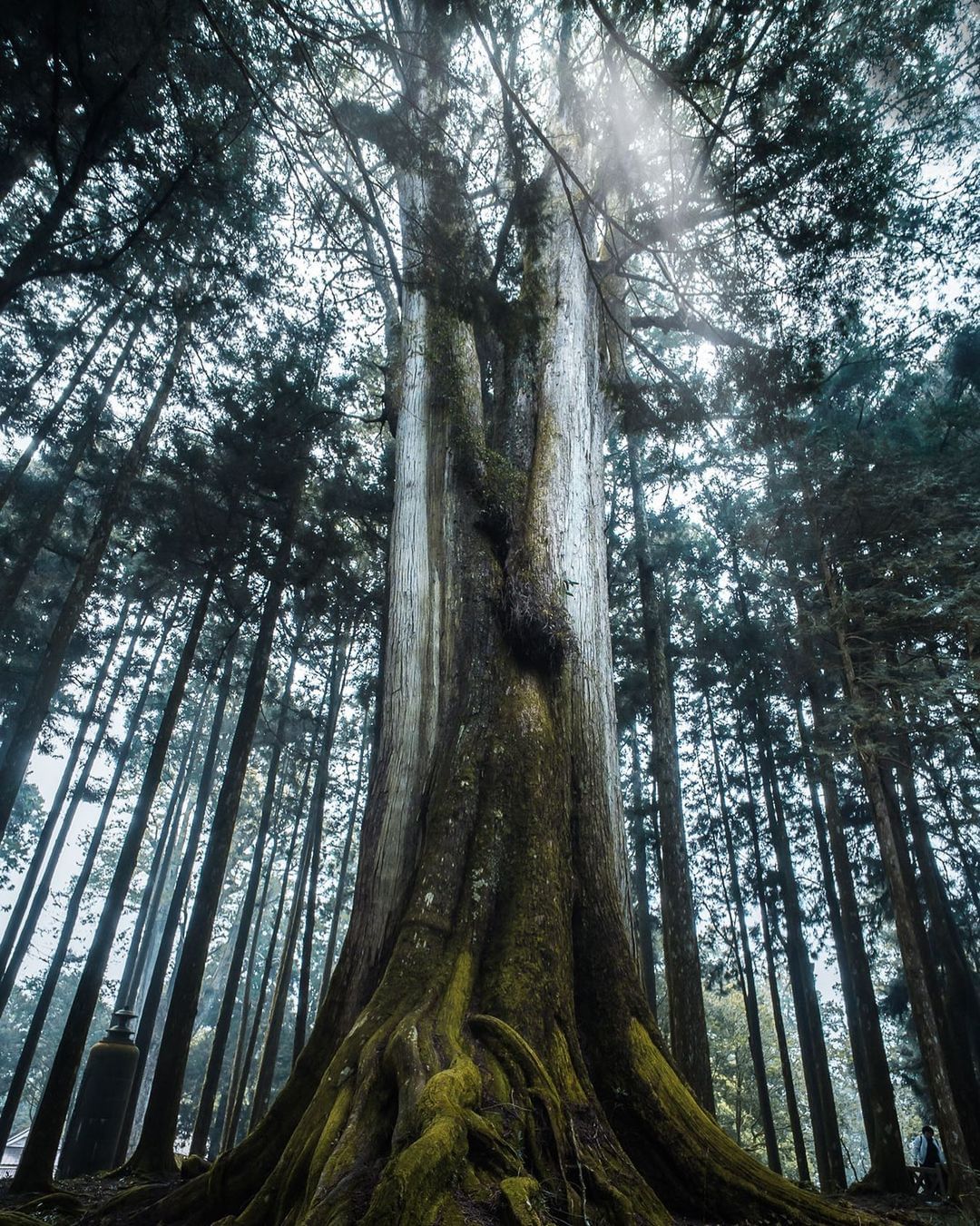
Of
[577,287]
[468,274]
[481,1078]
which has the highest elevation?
[577,287]

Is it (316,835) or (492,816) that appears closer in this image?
(492,816)

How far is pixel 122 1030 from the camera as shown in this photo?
9.23 metres

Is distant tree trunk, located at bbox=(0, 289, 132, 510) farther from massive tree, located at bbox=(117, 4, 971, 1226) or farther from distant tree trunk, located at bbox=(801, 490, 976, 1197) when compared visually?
distant tree trunk, located at bbox=(801, 490, 976, 1197)

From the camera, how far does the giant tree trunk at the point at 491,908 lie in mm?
2242

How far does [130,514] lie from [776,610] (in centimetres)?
1268

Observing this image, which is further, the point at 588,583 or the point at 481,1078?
the point at 588,583

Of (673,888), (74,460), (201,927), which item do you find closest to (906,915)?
(673,888)

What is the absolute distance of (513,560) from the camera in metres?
4.68

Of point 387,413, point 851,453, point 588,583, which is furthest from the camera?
point 851,453

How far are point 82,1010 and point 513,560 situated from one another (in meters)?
6.77

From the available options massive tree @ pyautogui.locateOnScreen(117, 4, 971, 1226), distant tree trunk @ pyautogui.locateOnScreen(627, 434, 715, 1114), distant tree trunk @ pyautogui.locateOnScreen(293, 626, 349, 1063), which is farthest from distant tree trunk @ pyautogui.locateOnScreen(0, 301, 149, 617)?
distant tree trunk @ pyautogui.locateOnScreen(627, 434, 715, 1114)

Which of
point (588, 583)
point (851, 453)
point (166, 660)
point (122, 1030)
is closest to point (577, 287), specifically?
point (588, 583)

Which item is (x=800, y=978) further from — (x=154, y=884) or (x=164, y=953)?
(x=154, y=884)

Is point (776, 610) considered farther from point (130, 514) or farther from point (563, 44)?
point (130, 514)
